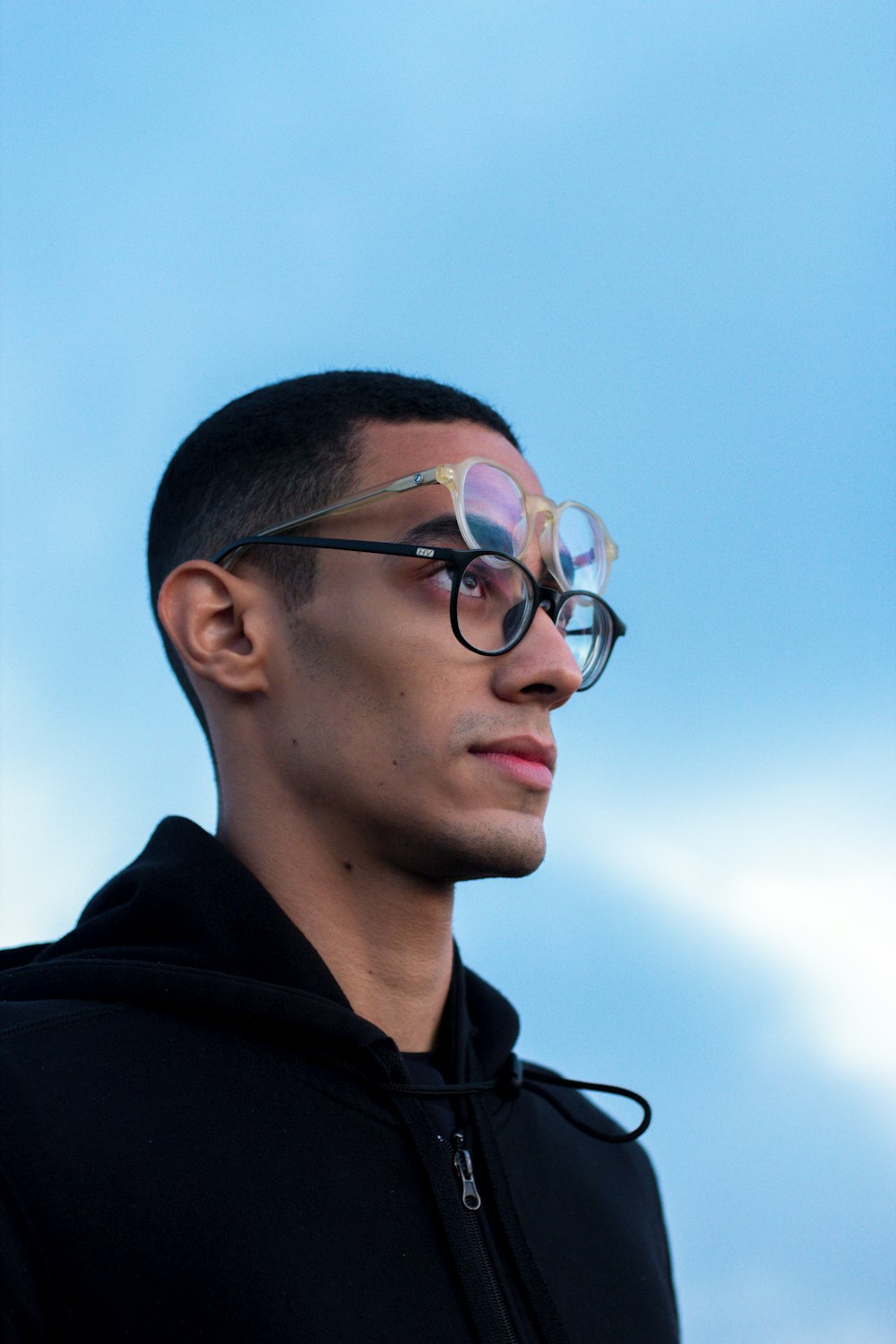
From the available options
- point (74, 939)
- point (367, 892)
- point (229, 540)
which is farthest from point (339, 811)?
point (229, 540)

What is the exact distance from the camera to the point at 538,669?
3.00 m

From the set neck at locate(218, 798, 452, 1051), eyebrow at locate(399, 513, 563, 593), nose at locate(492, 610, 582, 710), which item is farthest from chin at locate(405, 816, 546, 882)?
eyebrow at locate(399, 513, 563, 593)

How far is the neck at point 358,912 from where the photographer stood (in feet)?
9.61

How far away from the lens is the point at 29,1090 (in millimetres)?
2332

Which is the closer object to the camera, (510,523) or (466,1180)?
(466,1180)

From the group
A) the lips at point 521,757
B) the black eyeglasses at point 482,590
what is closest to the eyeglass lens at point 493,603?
the black eyeglasses at point 482,590

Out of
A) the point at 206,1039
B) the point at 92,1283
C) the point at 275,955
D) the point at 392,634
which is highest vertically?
the point at 392,634

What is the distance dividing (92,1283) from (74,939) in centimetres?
79

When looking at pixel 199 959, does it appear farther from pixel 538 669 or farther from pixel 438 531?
pixel 438 531

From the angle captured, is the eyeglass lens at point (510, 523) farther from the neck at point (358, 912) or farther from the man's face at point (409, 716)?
the neck at point (358, 912)

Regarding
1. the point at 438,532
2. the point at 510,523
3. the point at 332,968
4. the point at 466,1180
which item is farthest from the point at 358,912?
the point at 510,523

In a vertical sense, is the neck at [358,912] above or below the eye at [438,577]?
below

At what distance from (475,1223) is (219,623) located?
1.56 meters

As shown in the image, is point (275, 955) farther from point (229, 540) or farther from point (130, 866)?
point (229, 540)
